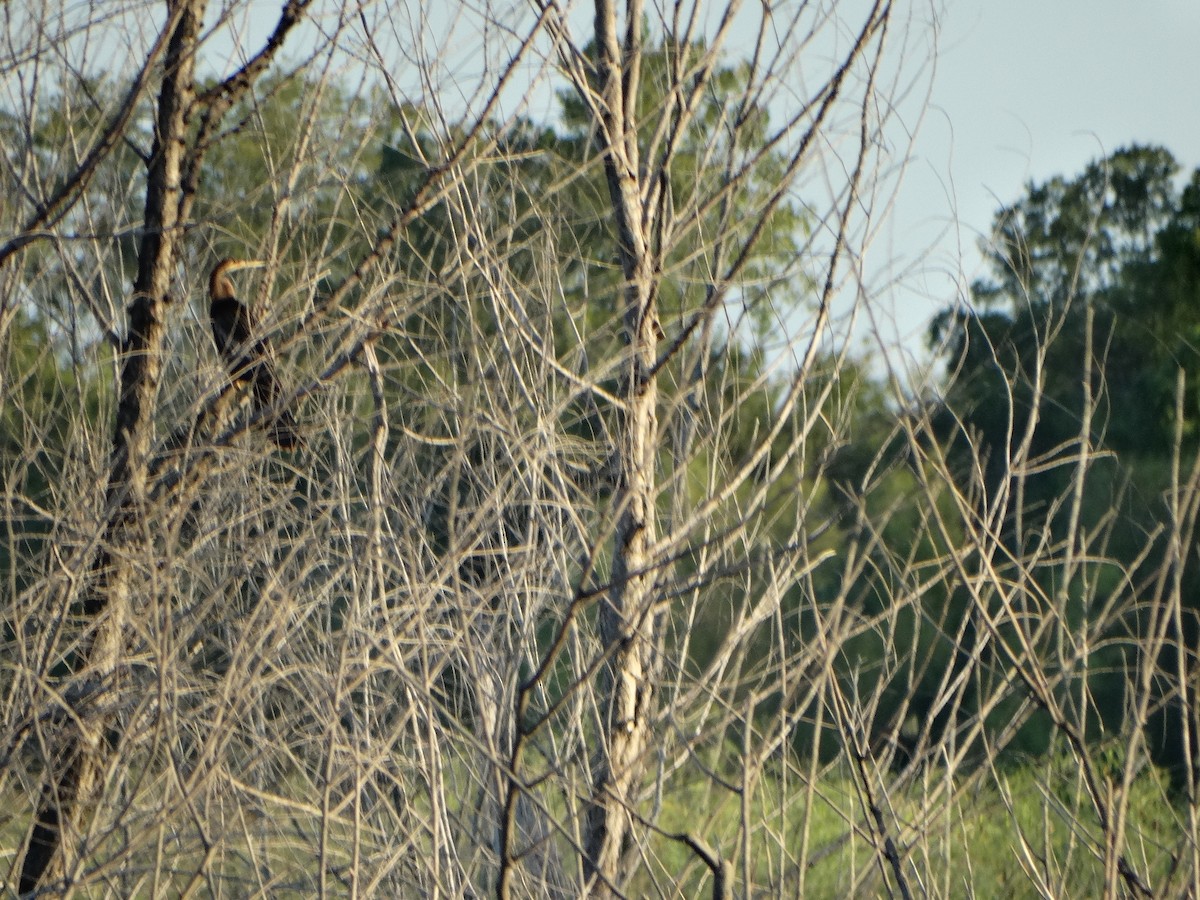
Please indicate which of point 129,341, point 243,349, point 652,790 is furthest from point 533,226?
point 652,790

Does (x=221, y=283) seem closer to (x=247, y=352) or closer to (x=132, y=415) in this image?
Result: (x=132, y=415)

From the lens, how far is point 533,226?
194 inches

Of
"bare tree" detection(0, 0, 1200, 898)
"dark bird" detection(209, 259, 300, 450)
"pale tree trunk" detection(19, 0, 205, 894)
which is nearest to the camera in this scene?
"bare tree" detection(0, 0, 1200, 898)

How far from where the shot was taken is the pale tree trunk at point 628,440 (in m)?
2.82

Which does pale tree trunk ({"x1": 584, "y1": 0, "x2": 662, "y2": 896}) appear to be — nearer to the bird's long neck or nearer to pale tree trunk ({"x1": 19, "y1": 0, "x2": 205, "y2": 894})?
pale tree trunk ({"x1": 19, "y1": 0, "x2": 205, "y2": 894})

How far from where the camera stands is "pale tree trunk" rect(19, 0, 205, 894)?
339 centimetres

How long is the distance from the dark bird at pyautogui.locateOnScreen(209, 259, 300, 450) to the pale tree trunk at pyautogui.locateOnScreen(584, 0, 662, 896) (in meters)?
0.82

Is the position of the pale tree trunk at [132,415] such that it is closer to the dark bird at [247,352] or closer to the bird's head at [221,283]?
the dark bird at [247,352]

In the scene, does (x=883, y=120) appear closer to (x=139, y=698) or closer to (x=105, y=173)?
(x=139, y=698)

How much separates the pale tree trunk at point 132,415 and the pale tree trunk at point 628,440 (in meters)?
1.05

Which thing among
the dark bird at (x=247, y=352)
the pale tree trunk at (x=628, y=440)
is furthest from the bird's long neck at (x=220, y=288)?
the pale tree trunk at (x=628, y=440)

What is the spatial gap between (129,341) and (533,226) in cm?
160

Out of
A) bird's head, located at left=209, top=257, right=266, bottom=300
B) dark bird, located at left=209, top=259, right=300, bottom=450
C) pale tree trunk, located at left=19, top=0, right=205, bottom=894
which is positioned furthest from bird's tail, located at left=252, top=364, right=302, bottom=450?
bird's head, located at left=209, top=257, right=266, bottom=300

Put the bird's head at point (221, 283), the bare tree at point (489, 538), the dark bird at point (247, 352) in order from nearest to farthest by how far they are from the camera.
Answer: the bare tree at point (489, 538) → the dark bird at point (247, 352) → the bird's head at point (221, 283)
